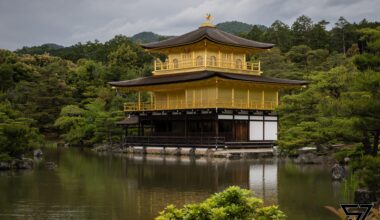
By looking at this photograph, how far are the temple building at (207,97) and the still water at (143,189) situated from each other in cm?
1075

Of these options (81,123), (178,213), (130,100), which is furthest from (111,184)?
(130,100)

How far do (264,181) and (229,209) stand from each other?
12.3 metres

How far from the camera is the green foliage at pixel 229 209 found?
7.84 metres

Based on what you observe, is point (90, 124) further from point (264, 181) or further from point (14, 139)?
point (264, 181)

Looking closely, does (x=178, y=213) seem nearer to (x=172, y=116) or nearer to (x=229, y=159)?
(x=229, y=159)

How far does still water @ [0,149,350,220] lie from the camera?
13586 millimetres

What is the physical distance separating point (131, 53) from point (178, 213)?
65671 millimetres

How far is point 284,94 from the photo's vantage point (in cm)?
4925

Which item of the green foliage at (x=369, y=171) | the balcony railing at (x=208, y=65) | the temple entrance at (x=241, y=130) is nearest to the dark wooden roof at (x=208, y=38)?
the balcony railing at (x=208, y=65)

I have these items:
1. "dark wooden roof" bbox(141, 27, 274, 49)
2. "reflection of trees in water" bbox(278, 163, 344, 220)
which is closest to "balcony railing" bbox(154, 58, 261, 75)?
"dark wooden roof" bbox(141, 27, 274, 49)

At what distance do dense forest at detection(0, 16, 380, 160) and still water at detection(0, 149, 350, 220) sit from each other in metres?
1.74

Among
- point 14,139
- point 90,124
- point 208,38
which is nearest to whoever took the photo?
point 14,139

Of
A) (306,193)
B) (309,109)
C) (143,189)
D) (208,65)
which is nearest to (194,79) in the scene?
(208,65)

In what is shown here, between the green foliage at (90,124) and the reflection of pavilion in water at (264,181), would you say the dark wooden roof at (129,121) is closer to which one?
the green foliage at (90,124)
